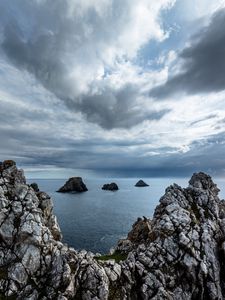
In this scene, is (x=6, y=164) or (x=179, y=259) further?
(x=6, y=164)

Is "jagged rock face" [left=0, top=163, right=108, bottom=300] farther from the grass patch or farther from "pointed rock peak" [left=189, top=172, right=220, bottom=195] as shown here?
"pointed rock peak" [left=189, top=172, right=220, bottom=195]

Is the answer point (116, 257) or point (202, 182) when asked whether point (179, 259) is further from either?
point (202, 182)

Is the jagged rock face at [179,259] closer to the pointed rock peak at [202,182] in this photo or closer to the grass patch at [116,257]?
the grass patch at [116,257]

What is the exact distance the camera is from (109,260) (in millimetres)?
40125

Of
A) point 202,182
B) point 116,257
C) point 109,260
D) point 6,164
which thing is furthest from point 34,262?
point 202,182

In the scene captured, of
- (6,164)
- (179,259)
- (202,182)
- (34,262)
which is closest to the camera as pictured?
(34,262)

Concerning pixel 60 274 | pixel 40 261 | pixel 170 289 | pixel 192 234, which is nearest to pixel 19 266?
pixel 40 261

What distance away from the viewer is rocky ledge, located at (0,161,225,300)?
33.0 meters

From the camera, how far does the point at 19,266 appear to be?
3375cm

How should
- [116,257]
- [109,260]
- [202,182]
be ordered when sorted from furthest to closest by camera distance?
1. [202,182]
2. [116,257]
3. [109,260]

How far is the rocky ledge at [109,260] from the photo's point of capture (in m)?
33.0

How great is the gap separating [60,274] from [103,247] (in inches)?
1755

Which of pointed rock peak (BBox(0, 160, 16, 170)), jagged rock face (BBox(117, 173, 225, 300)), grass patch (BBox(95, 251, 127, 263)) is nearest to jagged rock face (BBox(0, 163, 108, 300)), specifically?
pointed rock peak (BBox(0, 160, 16, 170))

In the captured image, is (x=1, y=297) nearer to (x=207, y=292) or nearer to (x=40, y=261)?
(x=40, y=261)
